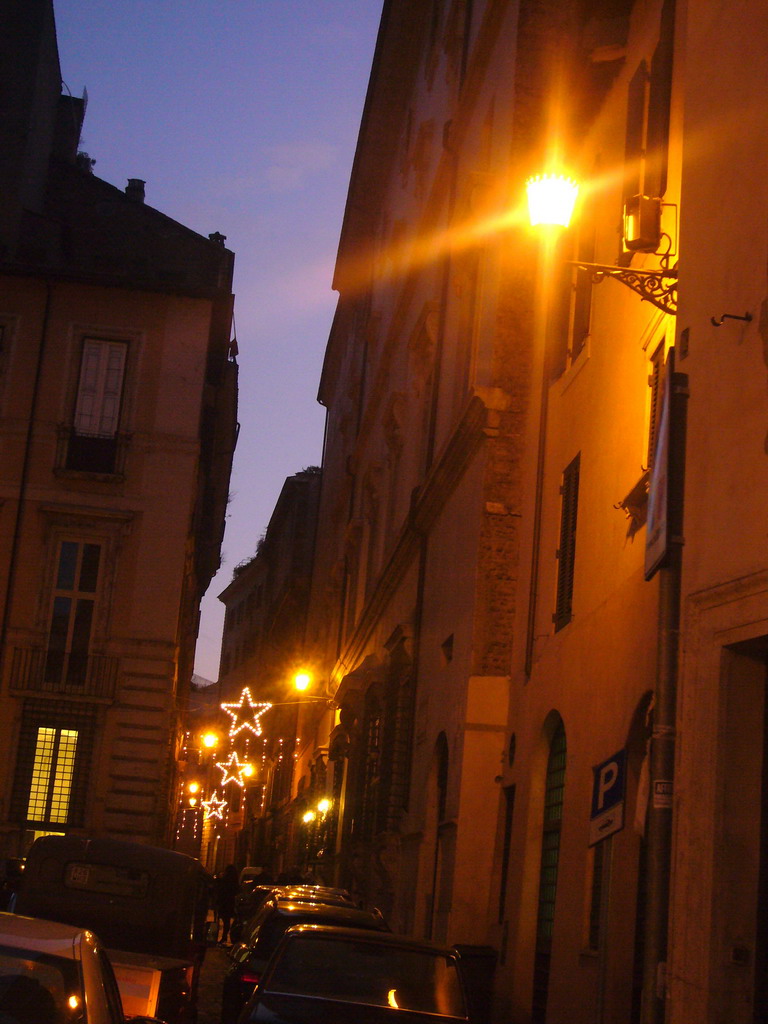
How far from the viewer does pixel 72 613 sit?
33438 millimetres

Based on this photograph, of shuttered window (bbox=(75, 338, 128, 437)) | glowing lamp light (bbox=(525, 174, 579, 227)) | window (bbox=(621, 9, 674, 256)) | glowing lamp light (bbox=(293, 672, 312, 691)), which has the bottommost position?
glowing lamp light (bbox=(293, 672, 312, 691))

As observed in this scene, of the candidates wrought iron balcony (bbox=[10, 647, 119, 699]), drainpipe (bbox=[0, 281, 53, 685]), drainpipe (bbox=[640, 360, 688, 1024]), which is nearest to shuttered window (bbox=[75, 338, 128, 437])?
drainpipe (bbox=[0, 281, 53, 685])

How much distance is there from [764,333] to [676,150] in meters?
4.07

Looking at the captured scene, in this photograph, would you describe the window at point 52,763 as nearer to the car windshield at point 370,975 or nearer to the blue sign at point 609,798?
the blue sign at point 609,798

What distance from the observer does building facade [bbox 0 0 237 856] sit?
3200 cm

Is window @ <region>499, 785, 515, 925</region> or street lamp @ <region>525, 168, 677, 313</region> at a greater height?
street lamp @ <region>525, 168, 677, 313</region>

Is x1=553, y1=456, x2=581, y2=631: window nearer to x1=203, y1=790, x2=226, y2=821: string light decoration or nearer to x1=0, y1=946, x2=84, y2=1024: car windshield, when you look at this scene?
x1=0, y1=946, x2=84, y2=1024: car windshield

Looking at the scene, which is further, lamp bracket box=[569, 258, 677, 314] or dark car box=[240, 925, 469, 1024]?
lamp bracket box=[569, 258, 677, 314]

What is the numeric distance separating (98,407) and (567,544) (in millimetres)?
21314

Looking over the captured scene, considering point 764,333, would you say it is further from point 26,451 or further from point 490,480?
point 26,451

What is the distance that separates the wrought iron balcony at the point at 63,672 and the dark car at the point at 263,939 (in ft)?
66.6

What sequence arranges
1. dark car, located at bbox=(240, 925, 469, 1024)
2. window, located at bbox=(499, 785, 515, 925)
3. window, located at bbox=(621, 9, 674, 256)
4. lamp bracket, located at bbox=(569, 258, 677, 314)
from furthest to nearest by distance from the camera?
window, located at bbox=(499, 785, 515, 925), window, located at bbox=(621, 9, 674, 256), lamp bracket, located at bbox=(569, 258, 677, 314), dark car, located at bbox=(240, 925, 469, 1024)

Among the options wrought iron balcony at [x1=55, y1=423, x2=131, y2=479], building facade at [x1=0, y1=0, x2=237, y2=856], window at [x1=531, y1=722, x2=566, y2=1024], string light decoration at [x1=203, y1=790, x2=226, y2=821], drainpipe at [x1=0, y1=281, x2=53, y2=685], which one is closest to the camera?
window at [x1=531, y1=722, x2=566, y2=1024]

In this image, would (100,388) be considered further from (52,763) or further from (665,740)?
(665,740)
